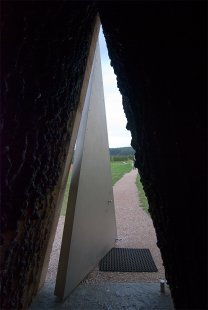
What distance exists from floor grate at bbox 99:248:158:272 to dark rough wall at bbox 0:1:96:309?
2572 millimetres

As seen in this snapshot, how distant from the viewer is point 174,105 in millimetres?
1602

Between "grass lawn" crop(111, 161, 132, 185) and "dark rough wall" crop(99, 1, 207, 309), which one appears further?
"grass lawn" crop(111, 161, 132, 185)

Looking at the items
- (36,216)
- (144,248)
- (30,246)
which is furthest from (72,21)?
(144,248)

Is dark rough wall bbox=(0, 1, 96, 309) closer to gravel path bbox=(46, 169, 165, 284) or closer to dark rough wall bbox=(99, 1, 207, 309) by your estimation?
dark rough wall bbox=(99, 1, 207, 309)

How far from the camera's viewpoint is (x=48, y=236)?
12.8 feet

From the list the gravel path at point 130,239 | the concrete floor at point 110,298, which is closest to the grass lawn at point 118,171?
the gravel path at point 130,239

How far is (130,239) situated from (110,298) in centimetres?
291

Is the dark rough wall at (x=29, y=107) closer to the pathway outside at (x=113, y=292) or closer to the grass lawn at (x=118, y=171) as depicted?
the pathway outside at (x=113, y=292)

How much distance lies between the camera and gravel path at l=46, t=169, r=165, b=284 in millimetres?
4668

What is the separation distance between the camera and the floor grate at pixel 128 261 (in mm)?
5031

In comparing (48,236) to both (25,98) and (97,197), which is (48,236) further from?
(25,98)

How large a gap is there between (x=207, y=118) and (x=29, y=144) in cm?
146

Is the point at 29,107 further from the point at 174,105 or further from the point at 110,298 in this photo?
the point at 110,298

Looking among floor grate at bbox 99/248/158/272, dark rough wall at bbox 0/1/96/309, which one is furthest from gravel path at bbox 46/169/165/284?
dark rough wall at bbox 0/1/96/309
